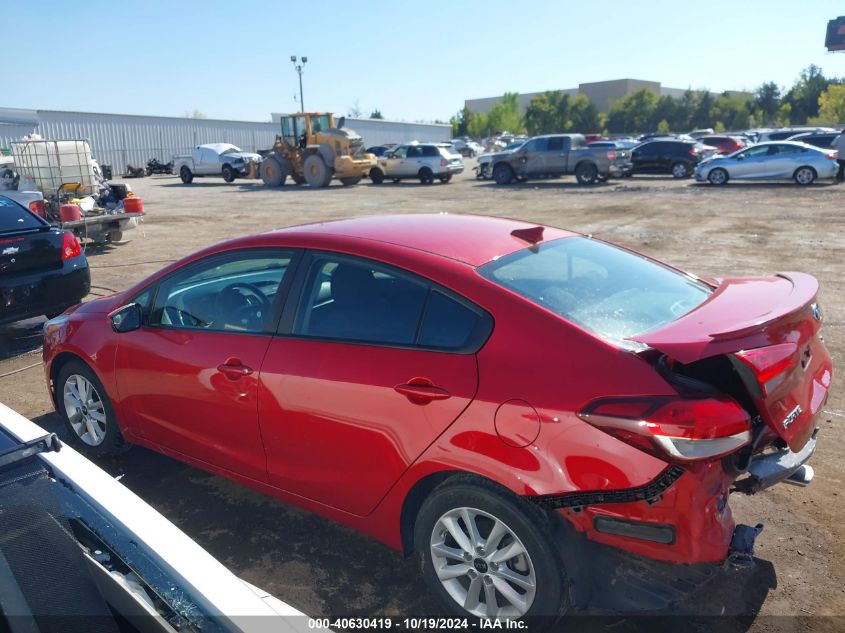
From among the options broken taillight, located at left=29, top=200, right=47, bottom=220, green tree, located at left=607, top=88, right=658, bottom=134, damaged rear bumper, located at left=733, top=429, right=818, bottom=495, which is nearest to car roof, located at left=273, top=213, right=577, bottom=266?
damaged rear bumper, located at left=733, top=429, right=818, bottom=495

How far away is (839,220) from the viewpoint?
14.9 metres

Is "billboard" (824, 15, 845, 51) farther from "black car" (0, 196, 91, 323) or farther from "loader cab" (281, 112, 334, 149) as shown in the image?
"black car" (0, 196, 91, 323)

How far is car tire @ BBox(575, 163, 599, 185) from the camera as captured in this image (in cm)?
2658

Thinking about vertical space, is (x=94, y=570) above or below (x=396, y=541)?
above

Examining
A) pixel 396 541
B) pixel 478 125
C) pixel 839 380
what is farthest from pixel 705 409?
pixel 478 125

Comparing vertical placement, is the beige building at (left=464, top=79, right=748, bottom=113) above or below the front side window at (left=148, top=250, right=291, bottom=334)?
above

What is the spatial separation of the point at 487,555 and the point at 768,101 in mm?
101478

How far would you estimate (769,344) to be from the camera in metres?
2.71

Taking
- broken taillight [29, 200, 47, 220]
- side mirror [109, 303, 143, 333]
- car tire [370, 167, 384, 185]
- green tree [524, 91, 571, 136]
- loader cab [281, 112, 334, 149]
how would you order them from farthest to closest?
green tree [524, 91, 571, 136], car tire [370, 167, 384, 185], loader cab [281, 112, 334, 149], broken taillight [29, 200, 47, 220], side mirror [109, 303, 143, 333]

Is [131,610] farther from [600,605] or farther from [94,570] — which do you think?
[600,605]

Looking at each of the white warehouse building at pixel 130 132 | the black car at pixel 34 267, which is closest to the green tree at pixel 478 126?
the white warehouse building at pixel 130 132

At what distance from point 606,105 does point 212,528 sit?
401ft

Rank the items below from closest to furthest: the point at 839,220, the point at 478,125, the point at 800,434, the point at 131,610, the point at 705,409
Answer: the point at 131,610, the point at 705,409, the point at 800,434, the point at 839,220, the point at 478,125

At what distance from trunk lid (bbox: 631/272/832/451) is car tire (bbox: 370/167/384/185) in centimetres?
2835
